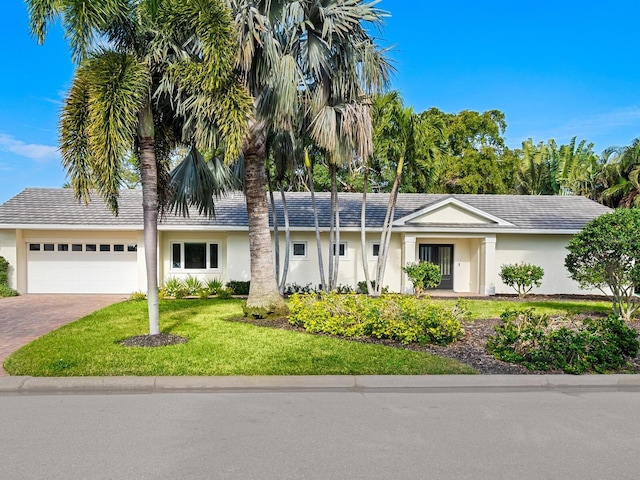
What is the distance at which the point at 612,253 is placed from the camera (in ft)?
34.0

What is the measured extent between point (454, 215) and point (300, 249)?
607 centimetres

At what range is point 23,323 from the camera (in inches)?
435

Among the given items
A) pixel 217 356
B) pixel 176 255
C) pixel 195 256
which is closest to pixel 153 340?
pixel 217 356

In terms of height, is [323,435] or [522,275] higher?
[522,275]

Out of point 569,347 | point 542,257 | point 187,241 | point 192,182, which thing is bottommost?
point 569,347

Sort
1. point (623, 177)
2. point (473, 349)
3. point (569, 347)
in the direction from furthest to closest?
point (623, 177) → point (473, 349) → point (569, 347)

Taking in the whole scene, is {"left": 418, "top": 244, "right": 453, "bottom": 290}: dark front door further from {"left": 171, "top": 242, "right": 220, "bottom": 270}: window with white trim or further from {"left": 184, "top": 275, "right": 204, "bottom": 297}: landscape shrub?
{"left": 184, "top": 275, "right": 204, "bottom": 297}: landscape shrub

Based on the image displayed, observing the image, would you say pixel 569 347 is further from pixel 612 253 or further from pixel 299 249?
pixel 299 249

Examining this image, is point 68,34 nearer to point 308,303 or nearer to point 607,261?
point 308,303

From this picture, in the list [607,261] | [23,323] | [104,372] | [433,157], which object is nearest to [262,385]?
[104,372]

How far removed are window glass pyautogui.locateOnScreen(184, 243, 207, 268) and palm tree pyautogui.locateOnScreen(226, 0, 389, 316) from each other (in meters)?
7.82

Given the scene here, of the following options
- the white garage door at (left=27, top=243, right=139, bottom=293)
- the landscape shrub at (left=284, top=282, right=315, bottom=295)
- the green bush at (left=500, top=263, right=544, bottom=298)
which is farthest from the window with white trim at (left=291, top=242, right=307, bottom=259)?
the green bush at (left=500, top=263, right=544, bottom=298)

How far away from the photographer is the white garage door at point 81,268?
704 inches

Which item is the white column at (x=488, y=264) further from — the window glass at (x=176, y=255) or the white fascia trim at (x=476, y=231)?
the window glass at (x=176, y=255)
